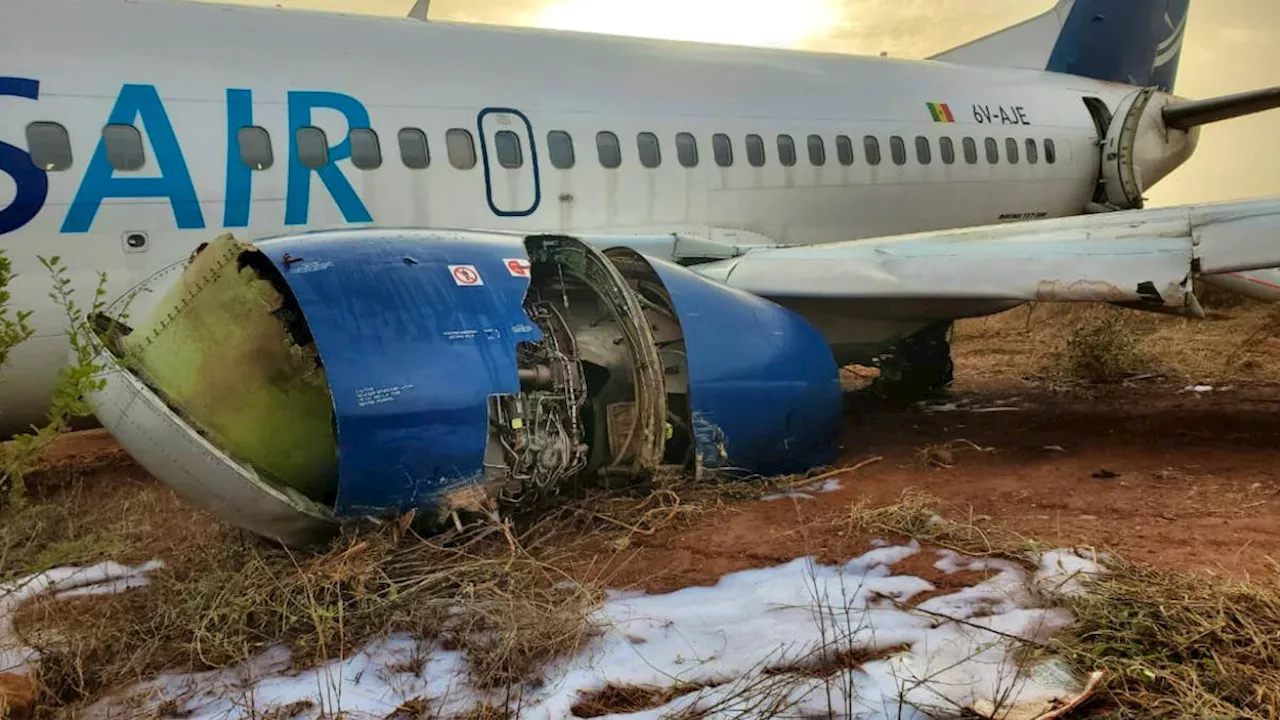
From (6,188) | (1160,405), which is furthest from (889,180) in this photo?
(6,188)

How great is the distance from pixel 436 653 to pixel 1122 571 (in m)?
2.59

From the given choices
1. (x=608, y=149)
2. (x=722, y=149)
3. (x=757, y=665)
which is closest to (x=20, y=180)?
(x=608, y=149)

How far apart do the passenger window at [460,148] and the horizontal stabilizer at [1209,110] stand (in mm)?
10222

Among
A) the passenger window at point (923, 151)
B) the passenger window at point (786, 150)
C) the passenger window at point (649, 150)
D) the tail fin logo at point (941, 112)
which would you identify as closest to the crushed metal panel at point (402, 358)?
the passenger window at point (649, 150)

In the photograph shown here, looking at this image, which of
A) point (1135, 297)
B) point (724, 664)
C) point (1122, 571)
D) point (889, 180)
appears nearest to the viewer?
point (724, 664)

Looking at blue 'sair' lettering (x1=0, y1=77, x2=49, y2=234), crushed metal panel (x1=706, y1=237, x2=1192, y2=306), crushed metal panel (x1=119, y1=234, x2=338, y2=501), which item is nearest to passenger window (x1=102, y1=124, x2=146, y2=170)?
blue 'sair' lettering (x1=0, y1=77, x2=49, y2=234)

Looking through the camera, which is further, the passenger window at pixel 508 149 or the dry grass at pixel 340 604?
the passenger window at pixel 508 149

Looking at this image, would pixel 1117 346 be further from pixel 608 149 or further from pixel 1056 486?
pixel 608 149

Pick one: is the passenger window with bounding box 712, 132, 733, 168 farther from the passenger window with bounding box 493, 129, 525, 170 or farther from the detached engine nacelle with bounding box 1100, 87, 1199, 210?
the detached engine nacelle with bounding box 1100, 87, 1199, 210

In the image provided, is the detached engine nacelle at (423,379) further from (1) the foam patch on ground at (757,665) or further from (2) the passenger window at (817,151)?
(2) the passenger window at (817,151)

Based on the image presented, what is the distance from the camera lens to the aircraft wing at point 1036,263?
5512 mm

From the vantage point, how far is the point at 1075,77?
14.0m

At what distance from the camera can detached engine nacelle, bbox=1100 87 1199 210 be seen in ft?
42.4

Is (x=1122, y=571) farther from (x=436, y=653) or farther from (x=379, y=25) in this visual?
(x=379, y=25)
